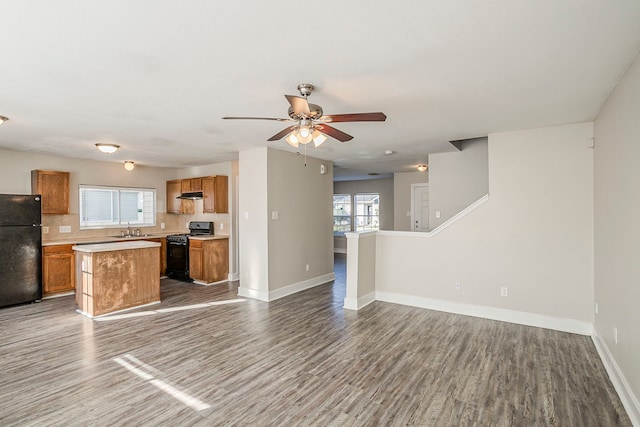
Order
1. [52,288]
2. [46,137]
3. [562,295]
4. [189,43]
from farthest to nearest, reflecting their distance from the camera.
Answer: [52,288] → [46,137] → [562,295] → [189,43]

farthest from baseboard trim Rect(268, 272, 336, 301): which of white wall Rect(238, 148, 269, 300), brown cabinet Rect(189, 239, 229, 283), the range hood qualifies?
the range hood

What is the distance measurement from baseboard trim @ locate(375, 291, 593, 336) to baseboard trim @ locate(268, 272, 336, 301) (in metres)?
1.33

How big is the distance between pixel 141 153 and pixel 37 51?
3.80 metres

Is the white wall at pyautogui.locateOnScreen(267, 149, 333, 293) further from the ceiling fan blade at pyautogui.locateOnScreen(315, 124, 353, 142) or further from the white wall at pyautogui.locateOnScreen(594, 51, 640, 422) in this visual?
the white wall at pyautogui.locateOnScreen(594, 51, 640, 422)

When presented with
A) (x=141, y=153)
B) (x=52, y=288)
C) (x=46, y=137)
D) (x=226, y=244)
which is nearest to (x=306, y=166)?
(x=226, y=244)

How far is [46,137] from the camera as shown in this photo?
4312mm

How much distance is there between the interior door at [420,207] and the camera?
793 cm

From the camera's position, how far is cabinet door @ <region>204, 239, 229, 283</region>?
20.5 feet

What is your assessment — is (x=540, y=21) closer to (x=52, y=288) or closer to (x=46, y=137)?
(x=46, y=137)

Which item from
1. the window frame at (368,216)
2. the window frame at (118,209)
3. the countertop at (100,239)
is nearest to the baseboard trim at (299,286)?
the countertop at (100,239)

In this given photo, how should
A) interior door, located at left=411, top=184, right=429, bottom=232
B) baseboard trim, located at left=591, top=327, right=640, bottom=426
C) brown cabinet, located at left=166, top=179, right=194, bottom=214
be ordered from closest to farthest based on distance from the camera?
baseboard trim, located at left=591, top=327, right=640, bottom=426
brown cabinet, located at left=166, top=179, right=194, bottom=214
interior door, located at left=411, top=184, right=429, bottom=232

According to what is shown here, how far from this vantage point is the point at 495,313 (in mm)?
4293

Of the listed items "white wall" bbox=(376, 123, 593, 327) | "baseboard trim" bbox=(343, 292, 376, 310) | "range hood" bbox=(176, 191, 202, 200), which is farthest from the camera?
"range hood" bbox=(176, 191, 202, 200)

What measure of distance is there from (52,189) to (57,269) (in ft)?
4.55
